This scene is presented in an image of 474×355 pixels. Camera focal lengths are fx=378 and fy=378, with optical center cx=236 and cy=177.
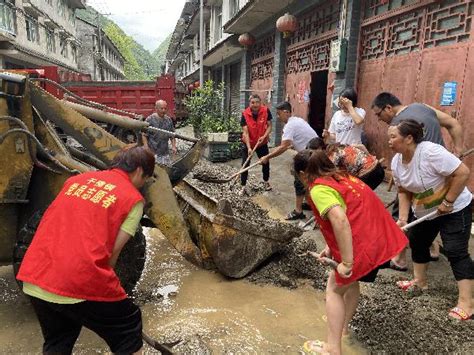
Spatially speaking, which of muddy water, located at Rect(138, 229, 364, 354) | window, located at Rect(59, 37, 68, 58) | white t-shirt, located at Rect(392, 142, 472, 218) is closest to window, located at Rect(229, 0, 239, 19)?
muddy water, located at Rect(138, 229, 364, 354)

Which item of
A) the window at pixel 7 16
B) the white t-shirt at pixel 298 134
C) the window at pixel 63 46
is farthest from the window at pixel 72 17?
the white t-shirt at pixel 298 134

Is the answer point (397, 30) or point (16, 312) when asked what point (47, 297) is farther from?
point (397, 30)

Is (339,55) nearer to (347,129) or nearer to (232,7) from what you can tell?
(347,129)

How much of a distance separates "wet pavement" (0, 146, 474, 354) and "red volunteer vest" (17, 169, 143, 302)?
1.08 metres

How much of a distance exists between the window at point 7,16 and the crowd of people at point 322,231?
1866cm

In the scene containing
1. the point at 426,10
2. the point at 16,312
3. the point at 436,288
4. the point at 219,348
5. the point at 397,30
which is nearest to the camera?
the point at 219,348

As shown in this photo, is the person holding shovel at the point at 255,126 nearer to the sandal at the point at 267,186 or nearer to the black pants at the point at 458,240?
the sandal at the point at 267,186

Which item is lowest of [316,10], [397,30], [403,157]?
[403,157]

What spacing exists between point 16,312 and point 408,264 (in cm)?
364

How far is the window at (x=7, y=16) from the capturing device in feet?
55.4

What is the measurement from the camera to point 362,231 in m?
2.20

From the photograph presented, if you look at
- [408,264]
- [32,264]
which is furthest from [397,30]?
[32,264]

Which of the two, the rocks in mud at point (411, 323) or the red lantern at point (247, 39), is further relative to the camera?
the red lantern at point (247, 39)

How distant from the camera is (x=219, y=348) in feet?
8.57
